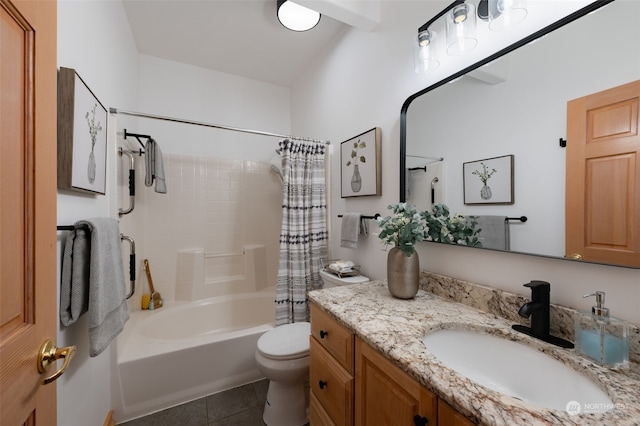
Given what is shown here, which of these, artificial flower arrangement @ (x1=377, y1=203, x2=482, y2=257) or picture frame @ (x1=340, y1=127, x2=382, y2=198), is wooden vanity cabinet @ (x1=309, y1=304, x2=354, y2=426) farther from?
picture frame @ (x1=340, y1=127, x2=382, y2=198)

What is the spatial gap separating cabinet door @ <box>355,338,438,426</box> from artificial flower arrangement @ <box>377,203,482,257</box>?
0.47 metres

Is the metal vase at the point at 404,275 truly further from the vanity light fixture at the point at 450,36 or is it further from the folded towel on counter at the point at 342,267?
the vanity light fixture at the point at 450,36

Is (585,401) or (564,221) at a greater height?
(564,221)

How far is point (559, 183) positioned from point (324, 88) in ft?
6.32

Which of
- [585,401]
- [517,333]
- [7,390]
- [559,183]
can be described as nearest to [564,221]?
[559,183]

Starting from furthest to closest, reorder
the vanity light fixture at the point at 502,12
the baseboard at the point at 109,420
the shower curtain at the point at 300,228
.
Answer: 1. the shower curtain at the point at 300,228
2. the baseboard at the point at 109,420
3. the vanity light fixture at the point at 502,12

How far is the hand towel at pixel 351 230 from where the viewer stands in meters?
1.68

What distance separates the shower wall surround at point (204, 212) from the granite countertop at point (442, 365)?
1.72 meters

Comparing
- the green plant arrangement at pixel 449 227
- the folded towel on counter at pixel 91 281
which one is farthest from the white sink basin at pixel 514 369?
the folded towel on counter at pixel 91 281

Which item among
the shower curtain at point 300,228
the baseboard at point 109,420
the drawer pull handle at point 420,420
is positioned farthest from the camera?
the shower curtain at point 300,228

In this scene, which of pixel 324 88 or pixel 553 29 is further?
pixel 324 88

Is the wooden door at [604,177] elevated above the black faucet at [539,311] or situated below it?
above

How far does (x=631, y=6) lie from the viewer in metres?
0.68

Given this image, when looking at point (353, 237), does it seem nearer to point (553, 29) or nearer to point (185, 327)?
point (553, 29)
